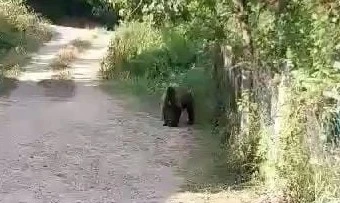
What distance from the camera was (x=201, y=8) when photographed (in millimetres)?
9484

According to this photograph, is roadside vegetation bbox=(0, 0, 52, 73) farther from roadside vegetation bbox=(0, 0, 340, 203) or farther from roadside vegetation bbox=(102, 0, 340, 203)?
roadside vegetation bbox=(102, 0, 340, 203)

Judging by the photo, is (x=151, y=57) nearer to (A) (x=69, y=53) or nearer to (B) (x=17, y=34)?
(A) (x=69, y=53)

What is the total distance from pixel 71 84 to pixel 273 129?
10.4 metres

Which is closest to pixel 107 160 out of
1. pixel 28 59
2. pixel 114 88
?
pixel 114 88

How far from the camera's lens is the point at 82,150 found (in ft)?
33.8

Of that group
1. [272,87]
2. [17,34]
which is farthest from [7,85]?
[272,87]

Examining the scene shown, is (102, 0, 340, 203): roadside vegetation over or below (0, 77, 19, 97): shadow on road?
over

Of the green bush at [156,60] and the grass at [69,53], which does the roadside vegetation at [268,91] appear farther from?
the grass at [69,53]

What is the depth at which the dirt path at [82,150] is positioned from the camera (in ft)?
27.0

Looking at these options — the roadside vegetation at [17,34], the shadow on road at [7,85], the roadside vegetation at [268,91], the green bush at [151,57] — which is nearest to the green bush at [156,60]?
the green bush at [151,57]

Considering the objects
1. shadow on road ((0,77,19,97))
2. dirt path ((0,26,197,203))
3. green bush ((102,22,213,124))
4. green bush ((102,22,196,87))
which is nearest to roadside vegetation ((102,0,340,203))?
dirt path ((0,26,197,203))

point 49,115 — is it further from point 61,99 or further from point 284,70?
point 284,70

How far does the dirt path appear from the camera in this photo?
8234 millimetres

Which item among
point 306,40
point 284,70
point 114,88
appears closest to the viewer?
point 306,40
